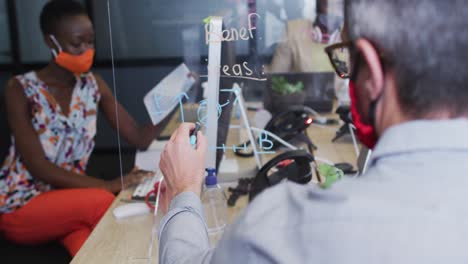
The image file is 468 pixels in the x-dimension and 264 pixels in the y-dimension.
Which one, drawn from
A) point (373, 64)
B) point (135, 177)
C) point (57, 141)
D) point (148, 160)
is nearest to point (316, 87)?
point (148, 160)

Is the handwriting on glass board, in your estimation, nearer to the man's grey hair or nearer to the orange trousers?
the man's grey hair

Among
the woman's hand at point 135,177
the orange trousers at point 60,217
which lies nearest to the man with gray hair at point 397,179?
the woman's hand at point 135,177

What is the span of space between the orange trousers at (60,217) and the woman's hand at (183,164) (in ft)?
2.69

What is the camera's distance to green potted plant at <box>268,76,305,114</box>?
2.11m

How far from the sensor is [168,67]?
3.69 m

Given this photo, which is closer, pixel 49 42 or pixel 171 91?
pixel 171 91

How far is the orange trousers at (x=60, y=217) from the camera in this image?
1701mm

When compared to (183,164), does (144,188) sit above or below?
below

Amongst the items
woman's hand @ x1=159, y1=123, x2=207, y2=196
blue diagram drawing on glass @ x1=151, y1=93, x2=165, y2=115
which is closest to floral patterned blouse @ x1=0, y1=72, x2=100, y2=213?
blue diagram drawing on glass @ x1=151, y1=93, x2=165, y2=115

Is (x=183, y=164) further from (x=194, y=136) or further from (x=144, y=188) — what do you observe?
(x=144, y=188)

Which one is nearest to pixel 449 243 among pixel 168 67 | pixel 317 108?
pixel 317 108

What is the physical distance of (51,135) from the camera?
1.97 m

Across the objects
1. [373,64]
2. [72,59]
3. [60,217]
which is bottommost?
[60,217]

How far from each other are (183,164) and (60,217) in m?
0.95
